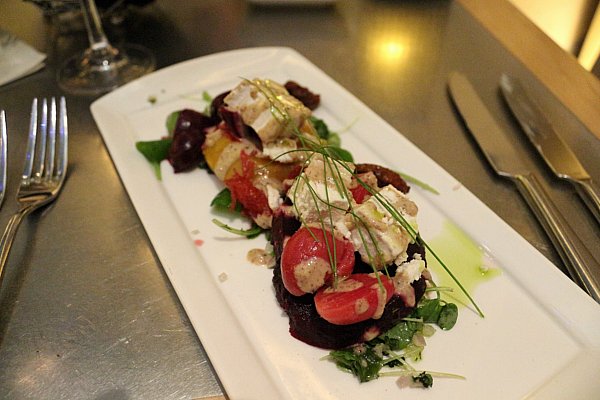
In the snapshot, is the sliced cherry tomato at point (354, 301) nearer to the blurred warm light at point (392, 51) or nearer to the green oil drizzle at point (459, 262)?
the green oil drizzle at point (459, 262)

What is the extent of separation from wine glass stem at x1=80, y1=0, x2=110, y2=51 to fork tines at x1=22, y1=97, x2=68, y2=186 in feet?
1.57

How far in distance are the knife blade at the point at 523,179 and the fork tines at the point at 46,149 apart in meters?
1.31

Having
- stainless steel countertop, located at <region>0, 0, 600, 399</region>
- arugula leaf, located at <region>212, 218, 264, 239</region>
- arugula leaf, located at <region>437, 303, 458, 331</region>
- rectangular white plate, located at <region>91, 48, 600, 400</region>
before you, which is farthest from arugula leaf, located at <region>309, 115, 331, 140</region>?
arugula leaf, located at <region>437, 303, 458, 331</region>

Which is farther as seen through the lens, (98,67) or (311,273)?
(98,67)

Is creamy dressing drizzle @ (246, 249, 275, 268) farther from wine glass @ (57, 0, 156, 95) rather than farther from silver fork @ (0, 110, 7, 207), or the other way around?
wine glass @ (57, 0, 156, 95)

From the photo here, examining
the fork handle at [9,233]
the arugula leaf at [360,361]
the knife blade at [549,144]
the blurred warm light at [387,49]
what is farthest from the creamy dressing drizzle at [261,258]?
the blurred warm light at [387,49]

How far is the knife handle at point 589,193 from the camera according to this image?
4.46 feet

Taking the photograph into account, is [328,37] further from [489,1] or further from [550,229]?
[550,229]

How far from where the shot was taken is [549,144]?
4.96ft

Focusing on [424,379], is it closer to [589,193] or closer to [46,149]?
[589,193]

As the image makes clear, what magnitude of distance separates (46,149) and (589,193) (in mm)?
1607

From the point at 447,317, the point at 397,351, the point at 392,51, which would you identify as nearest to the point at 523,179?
the point at 447,317

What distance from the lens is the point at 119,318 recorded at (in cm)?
113

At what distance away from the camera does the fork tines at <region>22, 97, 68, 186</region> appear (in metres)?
1.43
